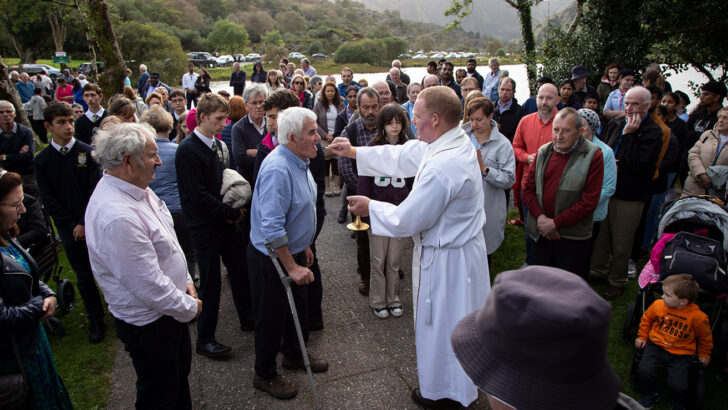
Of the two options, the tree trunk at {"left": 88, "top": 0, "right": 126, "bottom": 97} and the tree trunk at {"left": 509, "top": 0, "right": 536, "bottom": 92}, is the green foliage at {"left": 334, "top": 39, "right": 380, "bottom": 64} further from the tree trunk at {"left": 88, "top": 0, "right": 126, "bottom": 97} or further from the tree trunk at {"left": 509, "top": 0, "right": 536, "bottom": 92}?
the tree trunk at {"left": 88, "top": 0, "right": 126, "bottom": 97}

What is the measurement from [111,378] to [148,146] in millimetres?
2613

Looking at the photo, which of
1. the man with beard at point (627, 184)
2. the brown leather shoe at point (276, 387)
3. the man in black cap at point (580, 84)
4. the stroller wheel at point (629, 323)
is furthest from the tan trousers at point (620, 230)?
the brown leather shoe at point (276, 387)

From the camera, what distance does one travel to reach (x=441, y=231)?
10.4 ft

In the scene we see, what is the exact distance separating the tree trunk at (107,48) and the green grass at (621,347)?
1078cm

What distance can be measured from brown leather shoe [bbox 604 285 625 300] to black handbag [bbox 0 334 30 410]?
18.3 feet

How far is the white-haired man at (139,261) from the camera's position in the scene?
237 centimetres

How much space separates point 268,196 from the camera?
3.19 m

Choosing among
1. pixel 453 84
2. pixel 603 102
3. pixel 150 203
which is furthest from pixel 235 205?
pixel 453 84

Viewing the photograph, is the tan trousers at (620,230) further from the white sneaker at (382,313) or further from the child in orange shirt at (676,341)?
the white sneaker at (382,313)

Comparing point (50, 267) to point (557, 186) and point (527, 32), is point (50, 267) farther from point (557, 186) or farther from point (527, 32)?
point (527, 32)

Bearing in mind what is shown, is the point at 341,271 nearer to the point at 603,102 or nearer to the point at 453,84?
the point at 603,102

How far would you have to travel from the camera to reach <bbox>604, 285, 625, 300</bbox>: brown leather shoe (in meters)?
5.14

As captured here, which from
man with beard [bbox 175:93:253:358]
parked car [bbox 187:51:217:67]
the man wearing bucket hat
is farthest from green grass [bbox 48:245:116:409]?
parked car [bbox 187:51:217:67]

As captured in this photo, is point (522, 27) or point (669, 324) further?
point (522, 27)
